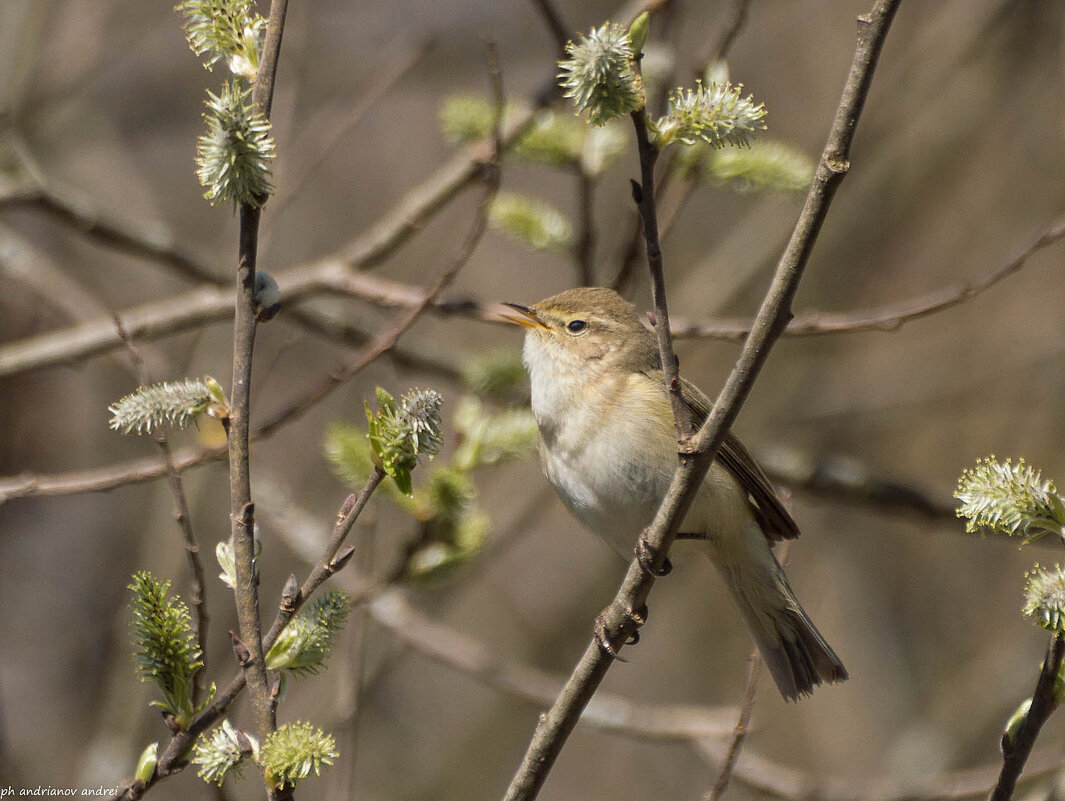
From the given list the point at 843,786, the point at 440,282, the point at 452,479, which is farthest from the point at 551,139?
the point at 843,786

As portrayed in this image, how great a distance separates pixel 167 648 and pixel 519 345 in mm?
4640

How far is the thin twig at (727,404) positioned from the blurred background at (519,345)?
9.16 ft

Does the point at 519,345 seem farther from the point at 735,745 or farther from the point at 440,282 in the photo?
the point at 735,745

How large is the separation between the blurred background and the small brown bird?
1.55 m

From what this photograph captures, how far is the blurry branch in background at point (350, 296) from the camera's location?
114 inches

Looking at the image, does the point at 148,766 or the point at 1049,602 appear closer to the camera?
the point at 1049,602

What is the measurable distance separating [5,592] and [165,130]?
2901 mm

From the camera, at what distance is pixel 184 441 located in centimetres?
506

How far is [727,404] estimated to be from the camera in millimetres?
1640

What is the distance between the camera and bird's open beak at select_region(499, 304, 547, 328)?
11.0 feet

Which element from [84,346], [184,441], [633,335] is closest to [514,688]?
[633,335]

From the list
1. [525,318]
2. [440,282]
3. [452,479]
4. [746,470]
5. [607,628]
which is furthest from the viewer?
[525,318]

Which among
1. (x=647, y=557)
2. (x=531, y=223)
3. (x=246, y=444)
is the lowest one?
(x=246, y=444)

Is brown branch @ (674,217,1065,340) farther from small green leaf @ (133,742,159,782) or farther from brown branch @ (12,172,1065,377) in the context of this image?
small green leaf @ (133,742,159,782)
